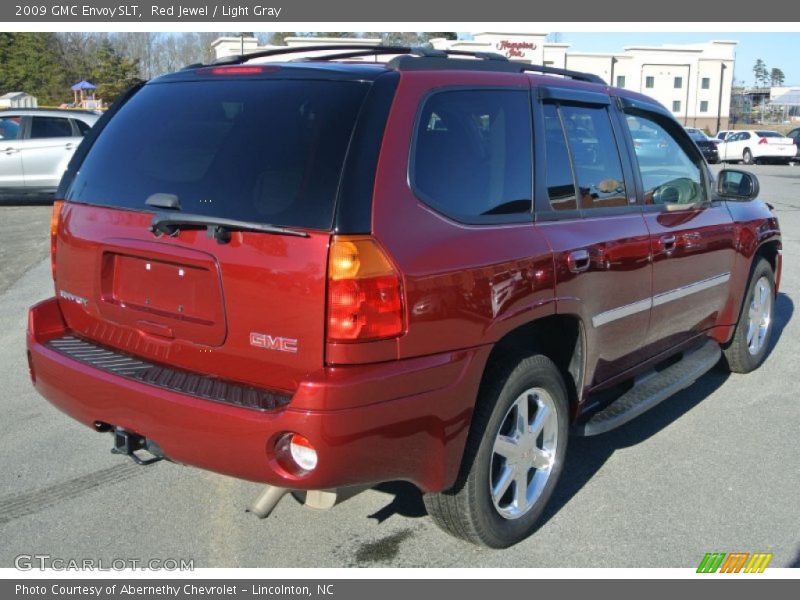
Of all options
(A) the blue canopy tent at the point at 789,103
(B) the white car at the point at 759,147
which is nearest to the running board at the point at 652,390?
(B) the white car at the point at 759,147

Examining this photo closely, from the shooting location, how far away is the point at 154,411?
2.88 m

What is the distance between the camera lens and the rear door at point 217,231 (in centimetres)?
271

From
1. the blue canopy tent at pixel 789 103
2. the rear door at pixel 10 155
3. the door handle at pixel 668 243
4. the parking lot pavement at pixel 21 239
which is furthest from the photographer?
the blue canopy tent at pixel 789 103

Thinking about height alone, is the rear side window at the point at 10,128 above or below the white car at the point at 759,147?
above

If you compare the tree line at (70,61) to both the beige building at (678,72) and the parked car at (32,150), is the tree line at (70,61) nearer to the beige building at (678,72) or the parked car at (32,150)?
the beige building at (678,72)

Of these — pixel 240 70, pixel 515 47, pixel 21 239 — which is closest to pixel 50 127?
pixel 21 239

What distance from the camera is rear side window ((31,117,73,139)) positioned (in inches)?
603

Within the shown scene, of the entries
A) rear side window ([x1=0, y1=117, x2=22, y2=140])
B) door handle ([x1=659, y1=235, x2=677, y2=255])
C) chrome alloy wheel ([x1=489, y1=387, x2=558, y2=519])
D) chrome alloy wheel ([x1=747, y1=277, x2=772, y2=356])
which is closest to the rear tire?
chrome alloy wheel ([x1=747, y1=277, x2=772, y2=356])

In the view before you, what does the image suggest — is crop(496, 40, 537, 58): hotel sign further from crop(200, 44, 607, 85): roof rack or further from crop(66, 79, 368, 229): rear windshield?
crop(66, 79, 368, 229): rear windshield

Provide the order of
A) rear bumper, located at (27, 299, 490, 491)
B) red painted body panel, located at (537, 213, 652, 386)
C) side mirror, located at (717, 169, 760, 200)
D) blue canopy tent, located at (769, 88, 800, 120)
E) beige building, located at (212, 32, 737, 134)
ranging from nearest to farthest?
rear bumper, located at (27, 299, 490, 491), red painted body panel, located at (537, 213, 652, 386), side mirror, located at (717, 169, 760, 200), beige building, located at (212, 32, 737, 134), blue canopy tent, located at (769, 88, 800, 120)

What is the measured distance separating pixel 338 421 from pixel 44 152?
48.0 ft

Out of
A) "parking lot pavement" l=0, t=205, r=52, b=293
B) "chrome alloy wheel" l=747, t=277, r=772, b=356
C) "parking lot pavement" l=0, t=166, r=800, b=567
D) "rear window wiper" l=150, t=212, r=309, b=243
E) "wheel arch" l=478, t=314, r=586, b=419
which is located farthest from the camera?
"parking lot pavement" l=0, t=205, r=52, b=293

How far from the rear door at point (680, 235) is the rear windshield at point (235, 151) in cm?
211
